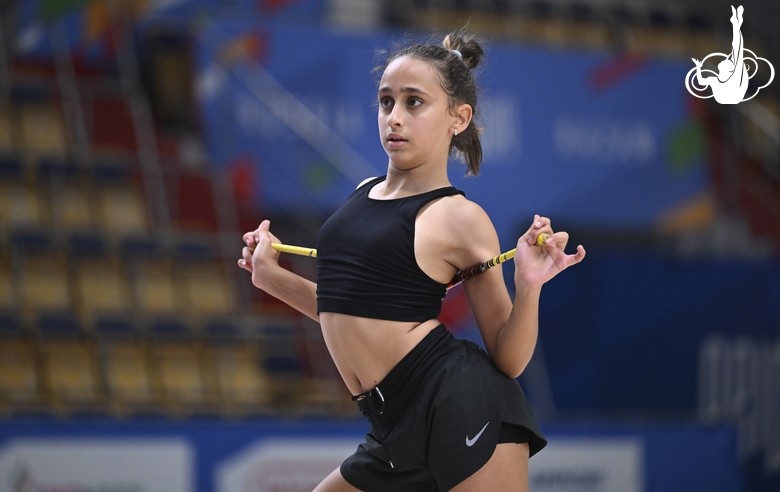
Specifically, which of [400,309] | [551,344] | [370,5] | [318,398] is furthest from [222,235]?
[400,309]

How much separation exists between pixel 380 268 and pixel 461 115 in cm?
44

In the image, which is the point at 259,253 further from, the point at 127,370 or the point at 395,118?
the point at 127,370

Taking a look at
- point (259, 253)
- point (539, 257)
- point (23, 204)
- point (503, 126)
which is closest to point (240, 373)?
point (23, 204)

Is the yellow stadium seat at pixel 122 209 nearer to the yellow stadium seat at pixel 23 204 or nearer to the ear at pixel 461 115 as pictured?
the yellow stadium seat at pixel 23 204

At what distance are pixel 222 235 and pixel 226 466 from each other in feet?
7.54

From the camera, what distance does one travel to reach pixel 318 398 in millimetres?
5820

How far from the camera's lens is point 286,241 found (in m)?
6.50

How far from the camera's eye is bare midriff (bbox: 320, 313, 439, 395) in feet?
7.14

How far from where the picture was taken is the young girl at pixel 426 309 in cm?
211

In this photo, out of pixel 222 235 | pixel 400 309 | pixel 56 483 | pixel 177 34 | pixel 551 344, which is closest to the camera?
pixel 400 309

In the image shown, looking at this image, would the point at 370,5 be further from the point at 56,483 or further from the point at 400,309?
the point at 400,309

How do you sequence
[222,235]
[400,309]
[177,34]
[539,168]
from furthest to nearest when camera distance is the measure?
[539,168], [177,34], [222,235], [400,309]

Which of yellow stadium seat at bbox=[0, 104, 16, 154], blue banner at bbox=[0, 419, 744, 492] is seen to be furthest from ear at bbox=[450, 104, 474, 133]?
yellow stadium seat at bbox=[0, 104, 16, 154]

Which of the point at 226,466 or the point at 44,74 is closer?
the point at 226,466
